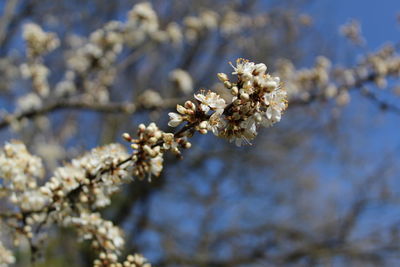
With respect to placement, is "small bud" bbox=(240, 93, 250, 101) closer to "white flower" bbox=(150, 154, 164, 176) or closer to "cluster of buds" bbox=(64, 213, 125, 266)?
"white flower" bbox=(150, 154, 164, 176)

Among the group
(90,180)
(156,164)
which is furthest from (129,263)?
(156,164)

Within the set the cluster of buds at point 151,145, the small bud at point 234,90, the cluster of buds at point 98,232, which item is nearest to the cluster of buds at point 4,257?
the cluster of buds at point 98,232

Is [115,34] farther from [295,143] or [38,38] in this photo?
[295,143]

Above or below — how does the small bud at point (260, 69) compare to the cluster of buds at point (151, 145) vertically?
above

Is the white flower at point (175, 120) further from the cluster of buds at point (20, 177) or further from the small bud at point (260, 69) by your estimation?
the cluster of buds at point (20, 177)

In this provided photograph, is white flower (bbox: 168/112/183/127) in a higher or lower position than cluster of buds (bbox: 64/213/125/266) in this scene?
higher

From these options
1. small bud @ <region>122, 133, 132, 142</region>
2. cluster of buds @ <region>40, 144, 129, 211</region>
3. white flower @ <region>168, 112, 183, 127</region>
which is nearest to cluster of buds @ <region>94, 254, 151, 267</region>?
cluster of buds @ <region>40, 144, 129, 211</region>
